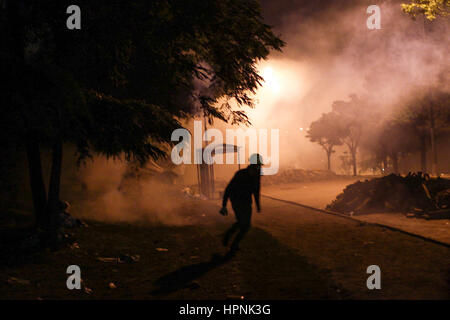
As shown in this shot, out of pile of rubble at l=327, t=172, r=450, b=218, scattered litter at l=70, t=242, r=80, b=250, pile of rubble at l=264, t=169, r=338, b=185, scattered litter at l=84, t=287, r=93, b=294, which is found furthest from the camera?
pile of rubble at l=264, t=169, r=338, b=185

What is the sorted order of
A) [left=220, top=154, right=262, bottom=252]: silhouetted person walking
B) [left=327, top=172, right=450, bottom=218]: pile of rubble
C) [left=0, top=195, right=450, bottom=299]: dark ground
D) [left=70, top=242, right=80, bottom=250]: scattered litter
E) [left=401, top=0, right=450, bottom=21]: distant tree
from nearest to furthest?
[left=0, top=195, right=450, bottom=299]: dark ground, [left=220, top=154, right=262, bottom=252]: silhouetted person walking, [left=70, top=242, right=80, bottom=250]: scattered litter, [left=327, top=172, right=450, bottom=218]: pile of rubble, [left=401, top=0, right=450, bottom=21]: distant tree

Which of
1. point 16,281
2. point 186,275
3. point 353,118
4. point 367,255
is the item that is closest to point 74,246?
point 16,281

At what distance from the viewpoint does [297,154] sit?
3095 inches

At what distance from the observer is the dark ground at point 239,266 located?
191 inches

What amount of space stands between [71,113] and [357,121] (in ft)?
129

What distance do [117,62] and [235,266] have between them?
459cm

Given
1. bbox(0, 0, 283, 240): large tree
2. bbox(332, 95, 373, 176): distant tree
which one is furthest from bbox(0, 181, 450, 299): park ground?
bbox(332, 95, 373, 176): distant tree

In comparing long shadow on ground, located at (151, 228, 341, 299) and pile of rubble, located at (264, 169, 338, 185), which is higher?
pile of rubble, located at (264, 169, 338, 185)

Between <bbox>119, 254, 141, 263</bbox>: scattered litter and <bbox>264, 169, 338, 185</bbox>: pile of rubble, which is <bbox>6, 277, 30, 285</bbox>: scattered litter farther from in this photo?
<bbox>264, 169, 338, 185</bbox>: pile of rubble

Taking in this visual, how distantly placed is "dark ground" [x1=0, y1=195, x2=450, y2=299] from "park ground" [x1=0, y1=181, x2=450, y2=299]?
0.01 metres

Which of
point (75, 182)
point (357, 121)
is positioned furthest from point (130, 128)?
point (357, 121)

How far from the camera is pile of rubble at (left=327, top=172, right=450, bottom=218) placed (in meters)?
11.3

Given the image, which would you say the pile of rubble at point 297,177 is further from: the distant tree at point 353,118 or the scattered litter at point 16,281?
the scattered litter at point 16,281
